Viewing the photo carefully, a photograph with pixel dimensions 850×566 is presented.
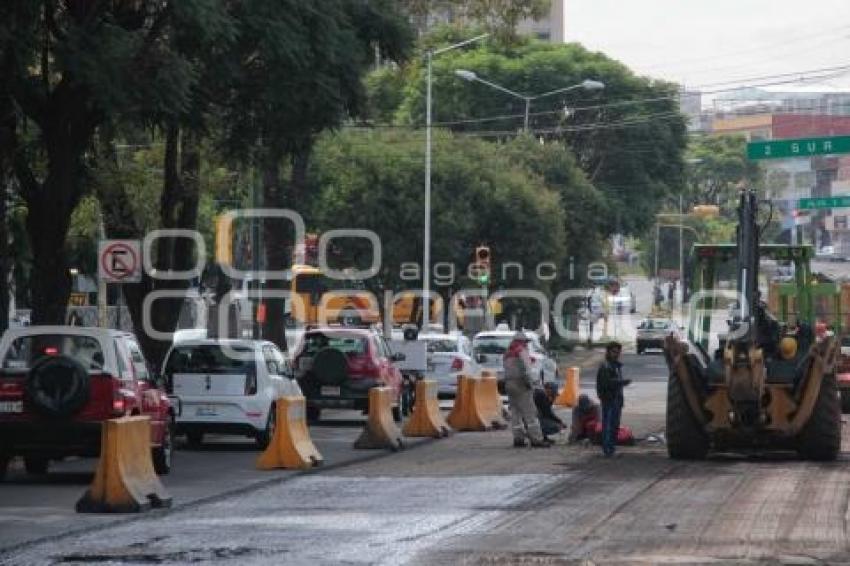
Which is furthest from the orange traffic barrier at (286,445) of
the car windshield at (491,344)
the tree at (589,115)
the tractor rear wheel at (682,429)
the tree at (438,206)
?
the tree at (589,115)

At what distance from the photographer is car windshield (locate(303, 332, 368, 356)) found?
35500 mm

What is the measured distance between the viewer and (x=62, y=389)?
22000 millimetres

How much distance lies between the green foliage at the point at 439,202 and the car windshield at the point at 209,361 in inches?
1311

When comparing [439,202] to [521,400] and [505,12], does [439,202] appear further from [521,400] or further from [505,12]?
[521,400]

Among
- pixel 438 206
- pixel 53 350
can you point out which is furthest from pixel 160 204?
pixel 438 206

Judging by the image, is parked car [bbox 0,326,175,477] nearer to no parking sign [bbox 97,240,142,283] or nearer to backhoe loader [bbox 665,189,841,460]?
backhoe loader [bbox 665,189,841,460]

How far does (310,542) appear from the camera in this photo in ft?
53.3

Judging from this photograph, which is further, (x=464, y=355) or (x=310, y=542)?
(x=464, y=355)

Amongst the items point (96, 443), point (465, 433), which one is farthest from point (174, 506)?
point (465, 433)

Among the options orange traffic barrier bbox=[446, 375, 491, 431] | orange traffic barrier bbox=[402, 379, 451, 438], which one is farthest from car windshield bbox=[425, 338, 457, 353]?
orange traffic barrier bbox=[402, 379, 451, 438]

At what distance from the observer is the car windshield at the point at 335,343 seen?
35.5m

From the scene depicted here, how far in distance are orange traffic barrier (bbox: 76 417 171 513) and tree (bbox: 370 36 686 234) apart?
64.0 metres

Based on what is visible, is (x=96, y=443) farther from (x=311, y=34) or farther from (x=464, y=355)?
(x=464, y=355)

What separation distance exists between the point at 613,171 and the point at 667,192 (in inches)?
190
